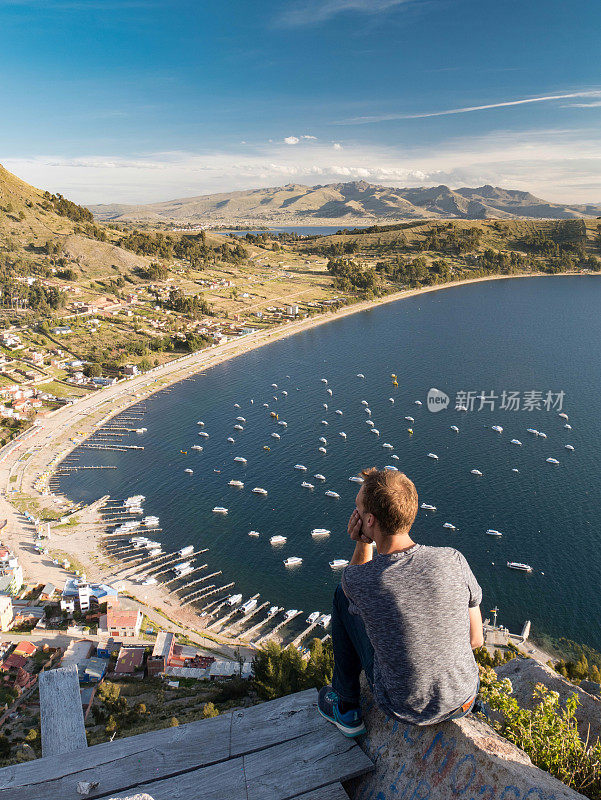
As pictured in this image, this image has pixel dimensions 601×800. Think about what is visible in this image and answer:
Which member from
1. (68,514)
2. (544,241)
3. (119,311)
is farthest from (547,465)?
(544,241)

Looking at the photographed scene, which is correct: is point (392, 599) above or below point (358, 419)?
above

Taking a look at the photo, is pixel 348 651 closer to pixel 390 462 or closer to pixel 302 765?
pixel 302 765

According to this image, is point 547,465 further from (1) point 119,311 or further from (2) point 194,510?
(1) point 119,311

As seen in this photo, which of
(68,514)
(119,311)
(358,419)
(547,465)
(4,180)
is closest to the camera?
(68,514)

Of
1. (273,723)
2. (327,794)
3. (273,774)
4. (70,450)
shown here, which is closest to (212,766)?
(273,774)

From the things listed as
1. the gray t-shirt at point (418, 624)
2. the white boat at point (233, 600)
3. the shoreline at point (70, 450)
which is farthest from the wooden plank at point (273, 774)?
the white boat at point (233, 600)

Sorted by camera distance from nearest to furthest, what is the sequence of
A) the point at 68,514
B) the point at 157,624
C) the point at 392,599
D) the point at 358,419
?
the point at 392,599, the point at 157,624, the point at 68,514, the point at 358,419
